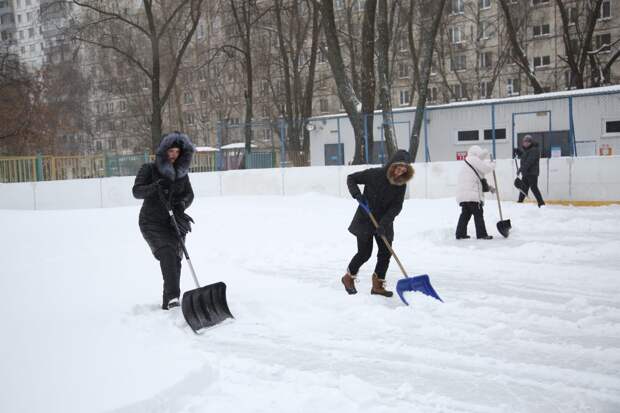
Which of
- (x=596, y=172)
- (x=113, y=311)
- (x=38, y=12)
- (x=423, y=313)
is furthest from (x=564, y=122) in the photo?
(x=38, y=12)

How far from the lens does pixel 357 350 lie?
464cm

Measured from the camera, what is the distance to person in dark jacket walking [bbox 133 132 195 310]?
18.6 feet

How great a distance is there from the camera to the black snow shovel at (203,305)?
528 cm

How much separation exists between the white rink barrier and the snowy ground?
16.0 feet

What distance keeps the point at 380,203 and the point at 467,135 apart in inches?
642

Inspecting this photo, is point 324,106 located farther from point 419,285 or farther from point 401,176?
point 419,285

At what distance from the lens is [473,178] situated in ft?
32.2

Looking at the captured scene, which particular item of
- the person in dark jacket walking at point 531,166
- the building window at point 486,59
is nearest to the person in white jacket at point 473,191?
the person in dark jacket walking at point 531,166

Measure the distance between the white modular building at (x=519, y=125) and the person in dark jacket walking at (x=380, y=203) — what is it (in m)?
12.0

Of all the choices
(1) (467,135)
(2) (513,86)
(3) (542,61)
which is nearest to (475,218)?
(1) (467,135)

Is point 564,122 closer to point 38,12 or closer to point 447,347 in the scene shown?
point 447,347

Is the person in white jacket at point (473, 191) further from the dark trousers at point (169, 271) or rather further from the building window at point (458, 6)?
the building window at point (458, 6)

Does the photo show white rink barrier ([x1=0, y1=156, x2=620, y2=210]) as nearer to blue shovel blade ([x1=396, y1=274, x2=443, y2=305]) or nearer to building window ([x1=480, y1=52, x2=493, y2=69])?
blue shovel blade ([x1=396, y1=274, x2=443, y2=305])

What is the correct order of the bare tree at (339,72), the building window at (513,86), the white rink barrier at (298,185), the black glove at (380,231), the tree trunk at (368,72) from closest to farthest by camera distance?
the black glove at (380,231), the white rink barrier at (298,185), the bare tree at (339,72), the tree trunk at (368,72), the building window at (513,86)
